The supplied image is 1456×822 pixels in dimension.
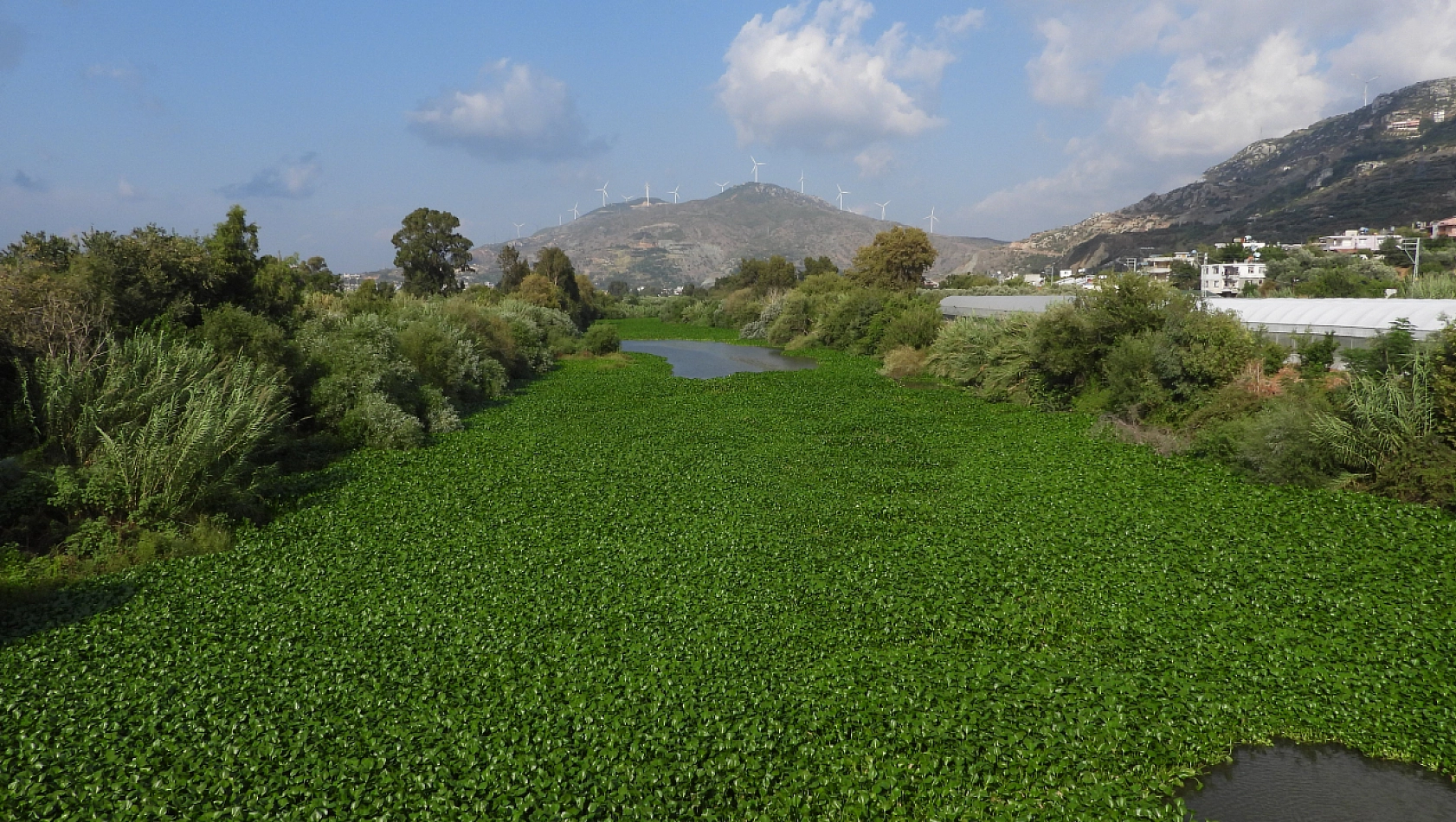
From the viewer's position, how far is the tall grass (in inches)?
443

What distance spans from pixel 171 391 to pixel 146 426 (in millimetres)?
1610

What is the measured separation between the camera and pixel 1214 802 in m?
6.81

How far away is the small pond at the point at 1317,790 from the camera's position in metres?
6.69

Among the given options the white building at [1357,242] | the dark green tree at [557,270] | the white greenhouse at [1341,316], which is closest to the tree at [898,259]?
the dark green tree at [557,270]

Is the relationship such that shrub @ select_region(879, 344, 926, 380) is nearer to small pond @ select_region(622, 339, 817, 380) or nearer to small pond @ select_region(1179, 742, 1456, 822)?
small pond @ select_region(622, 339, 817, 380)

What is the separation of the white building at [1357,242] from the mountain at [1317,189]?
14064 millimetres

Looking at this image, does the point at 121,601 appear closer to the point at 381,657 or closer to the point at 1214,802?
the point at 381,657

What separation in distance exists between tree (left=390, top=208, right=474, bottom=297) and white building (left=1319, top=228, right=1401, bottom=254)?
75.1 m

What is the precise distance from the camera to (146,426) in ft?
38.9

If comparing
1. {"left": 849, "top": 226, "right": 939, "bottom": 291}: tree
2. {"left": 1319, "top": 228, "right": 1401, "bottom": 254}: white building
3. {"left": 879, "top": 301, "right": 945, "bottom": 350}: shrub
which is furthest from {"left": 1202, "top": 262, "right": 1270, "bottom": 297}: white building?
{"left": 879, "top": 301, "right": 945, "bottom": 350}: shrub

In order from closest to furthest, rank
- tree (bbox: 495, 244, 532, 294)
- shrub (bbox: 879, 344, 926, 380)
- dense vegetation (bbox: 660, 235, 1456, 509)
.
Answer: dense vegetation (bbox: 660, 235, 1456, 509) < shrub (bbox: 879, 344, 926, 380) < tree (bbox: 495, 244, 532, 294)

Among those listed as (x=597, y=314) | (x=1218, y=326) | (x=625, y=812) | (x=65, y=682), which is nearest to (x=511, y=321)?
(x=1218, y=326)

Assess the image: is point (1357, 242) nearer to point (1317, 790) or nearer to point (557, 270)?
point (557, 270)

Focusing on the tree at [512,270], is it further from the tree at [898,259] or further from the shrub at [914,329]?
the shrub at [914,329]
